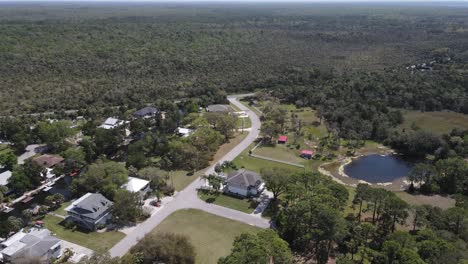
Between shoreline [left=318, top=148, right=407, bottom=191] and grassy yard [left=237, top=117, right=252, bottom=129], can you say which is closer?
shoreline [left=318, top=148, right=407, bottom=191]

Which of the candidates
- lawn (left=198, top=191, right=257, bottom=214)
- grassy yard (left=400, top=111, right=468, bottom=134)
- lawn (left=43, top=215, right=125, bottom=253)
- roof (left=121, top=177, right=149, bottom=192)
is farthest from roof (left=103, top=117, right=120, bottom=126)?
grassy yard (left=400, top=111, right=468, bottom=134)

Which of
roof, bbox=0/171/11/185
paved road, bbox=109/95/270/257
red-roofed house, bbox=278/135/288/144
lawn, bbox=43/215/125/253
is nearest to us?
lawn, bbox=43/215/125/253

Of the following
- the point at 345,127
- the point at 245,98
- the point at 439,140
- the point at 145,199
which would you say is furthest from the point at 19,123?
the point at 439,140

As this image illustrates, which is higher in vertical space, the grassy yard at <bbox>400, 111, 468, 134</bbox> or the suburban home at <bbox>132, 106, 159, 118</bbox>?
the suburban home at <bbox>132, 106, 159, 118</bbox>

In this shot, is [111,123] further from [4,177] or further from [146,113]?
[4,177]

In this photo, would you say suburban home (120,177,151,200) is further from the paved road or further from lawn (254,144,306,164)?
lawn (254,144,306,164)

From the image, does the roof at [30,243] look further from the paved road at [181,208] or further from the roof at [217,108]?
the roof at [217,108]

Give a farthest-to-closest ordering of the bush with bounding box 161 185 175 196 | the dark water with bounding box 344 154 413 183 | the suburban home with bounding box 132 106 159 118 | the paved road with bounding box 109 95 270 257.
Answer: the suburban home with bounding box 132 106 159 118 → the dark water with bounding box 344 154 413 183 → the bush with bounding box 161 185 175 196 → the paved road with bounding box 109 95 270 257

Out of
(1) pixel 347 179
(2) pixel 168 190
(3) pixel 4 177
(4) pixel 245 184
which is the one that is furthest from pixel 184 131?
(1) pixel 347 179
